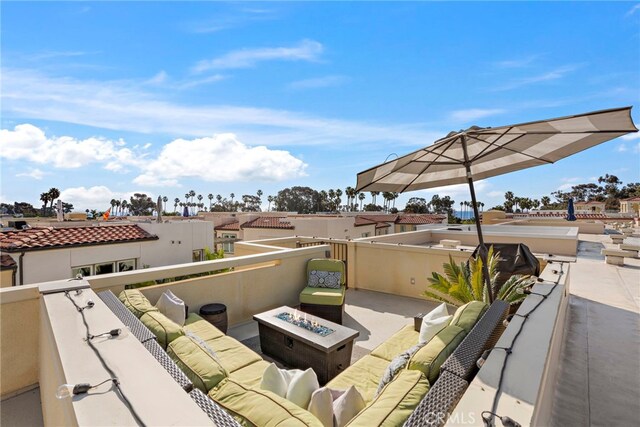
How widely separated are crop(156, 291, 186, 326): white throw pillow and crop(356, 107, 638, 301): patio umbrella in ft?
10.1

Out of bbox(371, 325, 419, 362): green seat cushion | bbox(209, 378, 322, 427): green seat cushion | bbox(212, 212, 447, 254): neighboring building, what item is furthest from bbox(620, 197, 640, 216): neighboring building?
bbox(209, 378, 322, 427): green seat cushion

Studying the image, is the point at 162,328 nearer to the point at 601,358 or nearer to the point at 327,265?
the point at 327,265

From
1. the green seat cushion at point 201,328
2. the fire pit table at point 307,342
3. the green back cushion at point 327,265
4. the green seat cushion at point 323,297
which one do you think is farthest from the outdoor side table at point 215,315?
the green back cushion at point 327,265

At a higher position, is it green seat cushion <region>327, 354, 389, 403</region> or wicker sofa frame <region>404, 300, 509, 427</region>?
wicker sofa frame <region>404, 300, 509, 427</region>

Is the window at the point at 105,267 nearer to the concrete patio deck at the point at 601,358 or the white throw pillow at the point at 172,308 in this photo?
the white throw pillow at the point at 172,308

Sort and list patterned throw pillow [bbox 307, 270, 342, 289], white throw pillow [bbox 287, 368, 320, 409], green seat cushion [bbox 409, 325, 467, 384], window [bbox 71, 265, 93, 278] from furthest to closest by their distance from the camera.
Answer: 1. window [bbox 71, 265, 93, 278]
2. patterned throw pillow [bbox 307, 270, 342, 289]
3. green seat cushion [bbox 409, 325, 467, 384]
4. white throw pillow [bbox 287, 368, 320, 409]

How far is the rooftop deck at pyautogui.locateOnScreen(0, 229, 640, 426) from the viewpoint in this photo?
8.36 feet

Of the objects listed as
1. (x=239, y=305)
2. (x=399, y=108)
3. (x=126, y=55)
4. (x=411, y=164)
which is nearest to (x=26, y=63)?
(x=126, y=55)

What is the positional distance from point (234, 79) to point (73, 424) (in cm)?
983

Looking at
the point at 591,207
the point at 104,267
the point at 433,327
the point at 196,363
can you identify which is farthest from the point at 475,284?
the point at 591,207

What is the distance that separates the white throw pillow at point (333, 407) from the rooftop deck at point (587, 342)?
5.53 ft

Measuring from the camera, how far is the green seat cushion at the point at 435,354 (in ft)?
7.06

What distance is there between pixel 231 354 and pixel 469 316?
2.61 m

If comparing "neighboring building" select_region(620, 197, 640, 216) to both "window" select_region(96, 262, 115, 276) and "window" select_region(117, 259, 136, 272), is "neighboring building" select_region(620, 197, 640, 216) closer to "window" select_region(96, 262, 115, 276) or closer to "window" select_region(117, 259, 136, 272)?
"window" select_region(117, 259, 136, 272)
